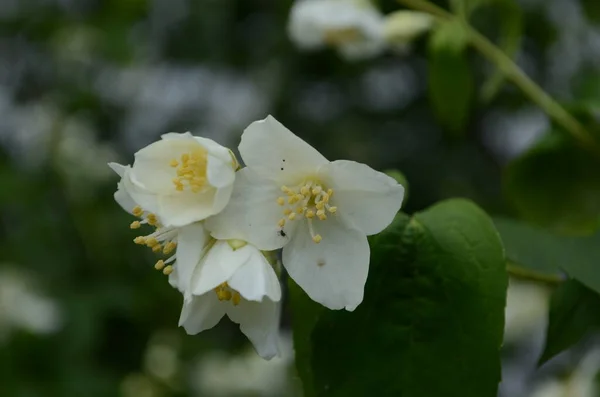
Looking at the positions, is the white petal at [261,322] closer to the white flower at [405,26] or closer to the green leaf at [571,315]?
the green leaf at [571,315]

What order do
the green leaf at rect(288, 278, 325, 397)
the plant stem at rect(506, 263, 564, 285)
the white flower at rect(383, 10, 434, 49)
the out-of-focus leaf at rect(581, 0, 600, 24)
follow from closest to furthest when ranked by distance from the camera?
the green leaf at rect(288, 278, 325, 397)
the plant stem at rect(506, 263, 564, 285)
the white flower at rect(383, 10, 434, 49)
the out-of-focus leaf at rect(581, 0, 600, 24)

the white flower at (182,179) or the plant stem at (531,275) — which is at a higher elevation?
the white flower at (182,179)

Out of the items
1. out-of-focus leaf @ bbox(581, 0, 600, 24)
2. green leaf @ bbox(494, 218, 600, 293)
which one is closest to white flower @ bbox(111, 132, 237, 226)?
green leaf @ bbox(494, 218, 600, 293)

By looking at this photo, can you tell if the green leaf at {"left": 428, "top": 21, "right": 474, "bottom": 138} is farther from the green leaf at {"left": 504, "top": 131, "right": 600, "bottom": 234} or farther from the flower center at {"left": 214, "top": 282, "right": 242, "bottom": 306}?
the flower center at {"left": 214, "top": 282, "right": 242, "bottom": 306}

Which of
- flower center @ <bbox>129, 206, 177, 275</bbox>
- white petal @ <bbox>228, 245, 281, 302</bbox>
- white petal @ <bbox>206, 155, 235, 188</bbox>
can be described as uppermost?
white petal @ <bbox>206, 155, 235, 188</bbox>

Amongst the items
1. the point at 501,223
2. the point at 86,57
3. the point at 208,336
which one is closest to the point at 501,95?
the point at 208,336

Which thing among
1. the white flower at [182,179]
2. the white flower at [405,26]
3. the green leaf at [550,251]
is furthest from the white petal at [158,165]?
the white flower at [405,26]
